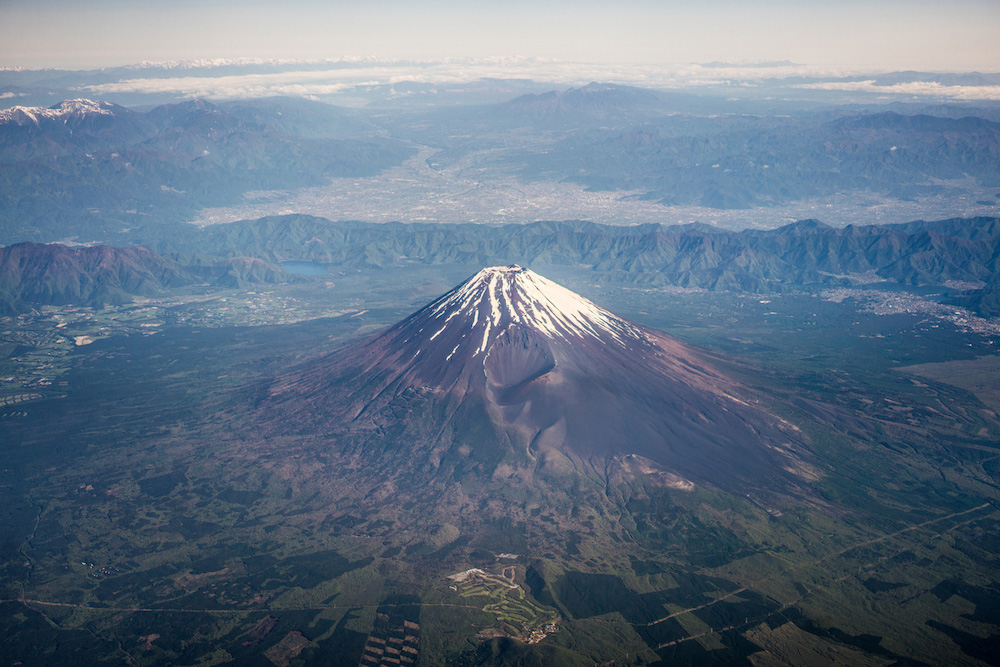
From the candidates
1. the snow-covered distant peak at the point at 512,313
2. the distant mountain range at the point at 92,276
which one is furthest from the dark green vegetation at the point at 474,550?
the distant mountain range at the point at 92,276

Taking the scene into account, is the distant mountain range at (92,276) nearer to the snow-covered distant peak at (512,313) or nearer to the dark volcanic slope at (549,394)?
the dark volcanic slope at (549,394)

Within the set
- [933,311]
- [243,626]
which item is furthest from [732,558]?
[933,311]

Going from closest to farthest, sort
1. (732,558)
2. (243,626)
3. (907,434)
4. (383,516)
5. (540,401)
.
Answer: (243,626), (732,558), (383,516), (540,401), (907,434)

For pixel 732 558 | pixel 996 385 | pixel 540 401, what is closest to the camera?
pixel 732 558

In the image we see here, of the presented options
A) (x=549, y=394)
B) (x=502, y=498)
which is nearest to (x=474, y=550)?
(x=502, y=498)

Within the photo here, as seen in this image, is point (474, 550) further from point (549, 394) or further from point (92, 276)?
point (92, 276)

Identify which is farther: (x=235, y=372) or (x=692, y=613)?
(x=235, y=372)

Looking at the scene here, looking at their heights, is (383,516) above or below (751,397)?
below

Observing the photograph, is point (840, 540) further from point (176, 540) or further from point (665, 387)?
point (176, 540)
